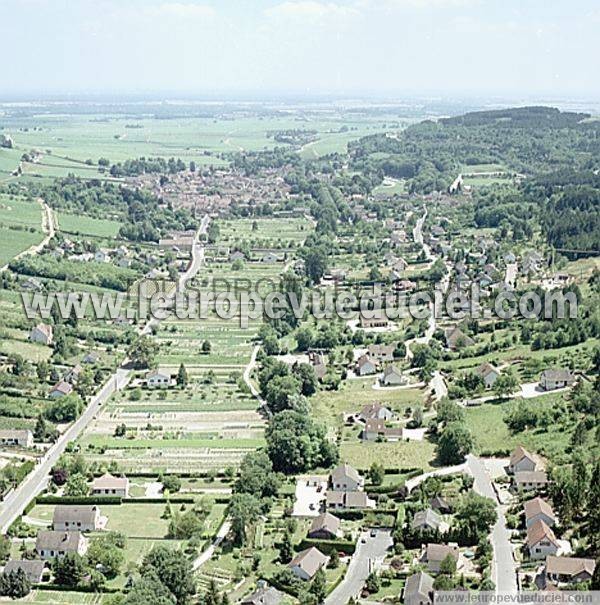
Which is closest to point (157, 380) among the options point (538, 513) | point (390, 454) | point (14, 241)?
point (390, 454)

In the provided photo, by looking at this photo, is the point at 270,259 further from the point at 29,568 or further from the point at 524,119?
the point at 524,119

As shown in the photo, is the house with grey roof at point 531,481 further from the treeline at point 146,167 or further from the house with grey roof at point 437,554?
the treeline at point 146,167

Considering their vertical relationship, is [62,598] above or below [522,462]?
below

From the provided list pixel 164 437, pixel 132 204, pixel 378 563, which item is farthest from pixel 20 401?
pixel 132 204

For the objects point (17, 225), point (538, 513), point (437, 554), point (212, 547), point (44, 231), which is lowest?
point (212, 547)

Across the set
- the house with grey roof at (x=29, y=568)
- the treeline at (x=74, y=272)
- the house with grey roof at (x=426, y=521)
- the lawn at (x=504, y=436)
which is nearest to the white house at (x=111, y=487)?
the house with grey roof at (x=29, y=568)
